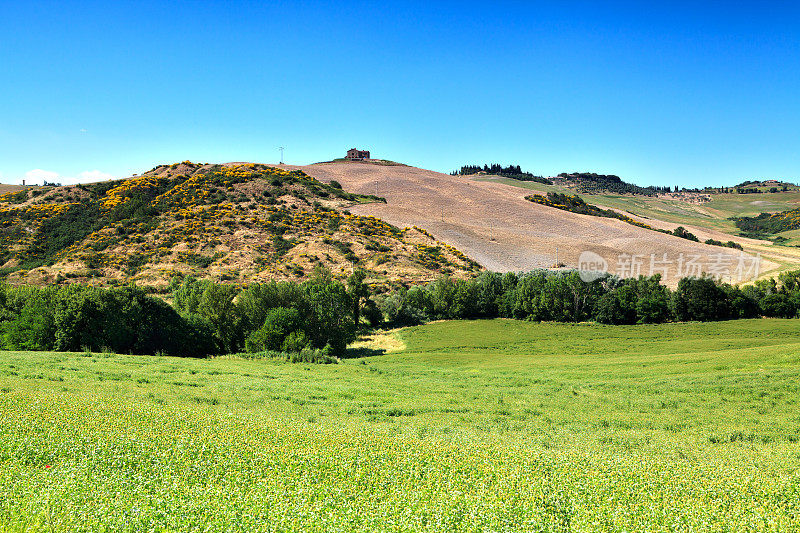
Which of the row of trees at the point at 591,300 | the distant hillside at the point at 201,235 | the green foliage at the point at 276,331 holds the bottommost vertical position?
the green foliage at the point at 276,331

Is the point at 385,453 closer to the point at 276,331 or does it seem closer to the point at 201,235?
the point at 276,331

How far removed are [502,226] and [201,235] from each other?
7251 cm

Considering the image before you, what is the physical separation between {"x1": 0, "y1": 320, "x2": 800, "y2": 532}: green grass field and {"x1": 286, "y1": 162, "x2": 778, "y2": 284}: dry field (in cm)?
7189

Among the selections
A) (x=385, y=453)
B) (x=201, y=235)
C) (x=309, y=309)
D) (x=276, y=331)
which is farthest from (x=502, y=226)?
(x=385, y=453)

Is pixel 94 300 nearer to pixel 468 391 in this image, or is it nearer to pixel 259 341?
pixel 259 341

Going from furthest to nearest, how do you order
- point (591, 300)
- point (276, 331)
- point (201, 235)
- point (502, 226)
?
point (502, 226)
point (201, 235)
point (591, 300)
point (276, 331)

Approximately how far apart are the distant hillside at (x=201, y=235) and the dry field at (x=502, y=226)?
30.1 feet

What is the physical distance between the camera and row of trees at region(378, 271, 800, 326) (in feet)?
211

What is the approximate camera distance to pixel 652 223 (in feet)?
547

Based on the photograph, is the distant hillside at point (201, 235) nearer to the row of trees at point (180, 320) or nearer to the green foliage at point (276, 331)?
the row of trees at point (180, 320)

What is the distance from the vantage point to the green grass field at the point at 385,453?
11305mm

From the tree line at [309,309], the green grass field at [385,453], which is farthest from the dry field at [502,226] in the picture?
the green grass field at [385,453]

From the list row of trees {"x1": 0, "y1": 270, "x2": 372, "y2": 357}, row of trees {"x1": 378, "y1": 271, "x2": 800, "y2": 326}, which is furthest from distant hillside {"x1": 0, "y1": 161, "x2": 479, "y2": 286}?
row of trees {"x1": 0, "y1": 270, "x2": 372, "y2": 357}

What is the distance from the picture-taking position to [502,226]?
127312 millimetres
